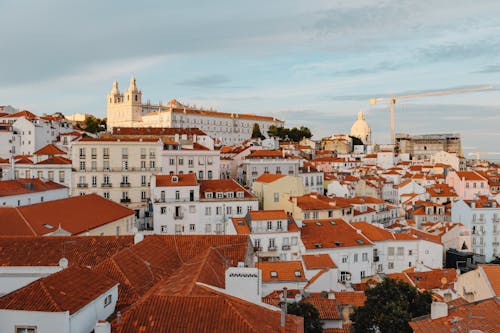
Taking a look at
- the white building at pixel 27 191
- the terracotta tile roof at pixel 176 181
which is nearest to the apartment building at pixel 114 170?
the white building at pixel 27 191

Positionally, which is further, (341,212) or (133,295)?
(341,212)

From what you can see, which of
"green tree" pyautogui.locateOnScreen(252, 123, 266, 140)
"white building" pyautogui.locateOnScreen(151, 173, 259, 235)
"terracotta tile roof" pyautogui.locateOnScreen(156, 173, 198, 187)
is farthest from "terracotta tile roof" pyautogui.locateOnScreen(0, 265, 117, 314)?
"green tree" pyautogui.locateOnScreen(252, 123, 266, 140)

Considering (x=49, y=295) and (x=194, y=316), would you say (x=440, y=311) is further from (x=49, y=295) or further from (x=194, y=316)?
(x=49, y=295)

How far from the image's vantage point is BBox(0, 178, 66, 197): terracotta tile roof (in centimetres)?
4661

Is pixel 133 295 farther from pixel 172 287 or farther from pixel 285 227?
pixel 285 227

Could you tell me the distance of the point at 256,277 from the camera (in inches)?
632

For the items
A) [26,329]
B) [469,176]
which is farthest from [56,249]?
[469,176]

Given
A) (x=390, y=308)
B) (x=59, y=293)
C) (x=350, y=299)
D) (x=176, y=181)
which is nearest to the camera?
(x=59, y=293)

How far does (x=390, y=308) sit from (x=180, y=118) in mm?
126983

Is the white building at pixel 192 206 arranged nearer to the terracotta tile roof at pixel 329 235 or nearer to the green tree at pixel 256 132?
the terracotta tile roof at pixel 329 235

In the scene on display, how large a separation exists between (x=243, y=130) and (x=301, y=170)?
312ft

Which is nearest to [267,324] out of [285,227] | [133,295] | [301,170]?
[133,295]

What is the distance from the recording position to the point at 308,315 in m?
23.3

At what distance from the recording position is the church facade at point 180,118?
14900 centimetres
